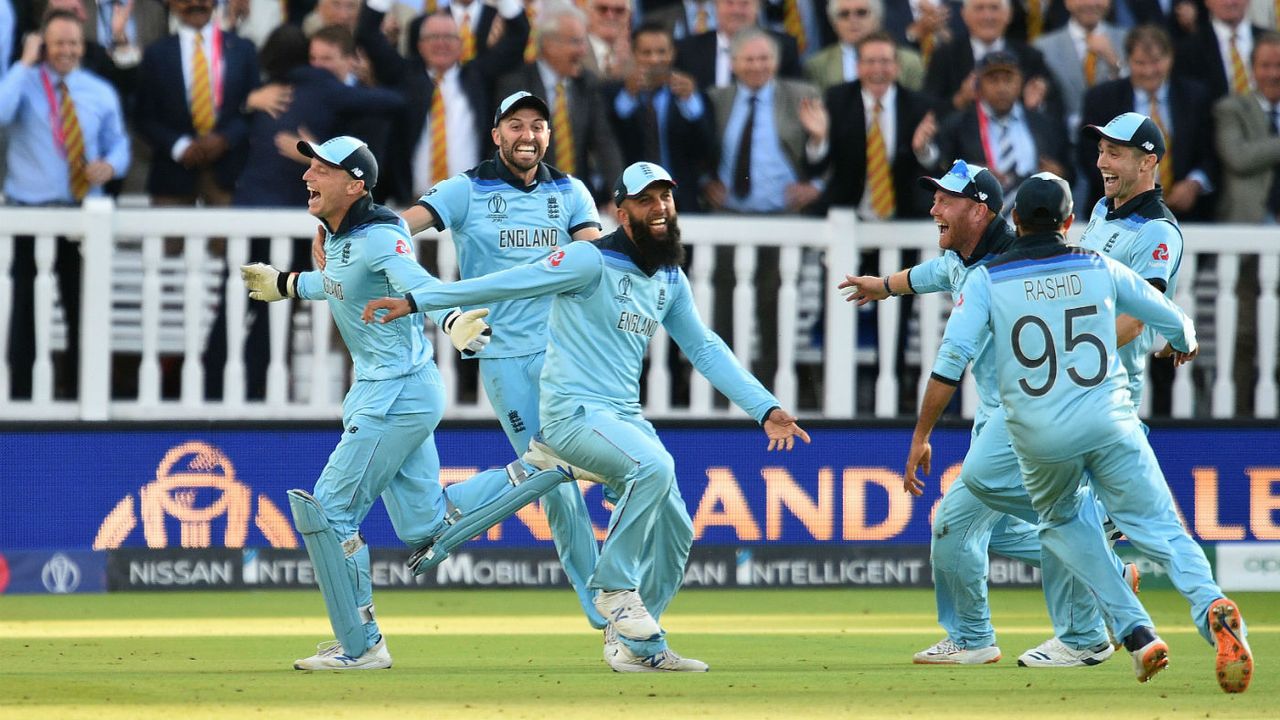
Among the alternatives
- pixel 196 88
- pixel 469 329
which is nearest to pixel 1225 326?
pixel 469 329

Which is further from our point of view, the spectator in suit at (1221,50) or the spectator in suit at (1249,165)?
the spectator in suit at (1221,50)

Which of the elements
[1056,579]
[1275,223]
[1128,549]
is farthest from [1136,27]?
[1056,579]

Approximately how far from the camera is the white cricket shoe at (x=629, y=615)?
8.81m

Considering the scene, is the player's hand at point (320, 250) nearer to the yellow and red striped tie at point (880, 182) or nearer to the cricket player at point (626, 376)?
the cricket player at point (626, 376)

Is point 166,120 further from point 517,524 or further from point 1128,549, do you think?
point 1128,549

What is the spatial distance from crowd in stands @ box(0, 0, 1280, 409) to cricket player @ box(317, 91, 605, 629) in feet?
9.74

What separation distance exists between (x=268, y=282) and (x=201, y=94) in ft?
13.7

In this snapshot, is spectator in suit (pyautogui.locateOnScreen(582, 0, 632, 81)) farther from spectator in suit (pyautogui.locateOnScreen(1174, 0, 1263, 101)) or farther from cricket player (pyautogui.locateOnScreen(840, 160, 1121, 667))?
cricket player (pyautogui.locateOnScreen(840, 160, 1121, 667))

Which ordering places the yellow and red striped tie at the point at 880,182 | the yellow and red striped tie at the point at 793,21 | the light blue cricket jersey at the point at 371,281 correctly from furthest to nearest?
the yellow and red striped tie at the point at 793,21
the yellow and red striped tie at the point at 880,182
the light blue cricket jersey at the point at 371,281

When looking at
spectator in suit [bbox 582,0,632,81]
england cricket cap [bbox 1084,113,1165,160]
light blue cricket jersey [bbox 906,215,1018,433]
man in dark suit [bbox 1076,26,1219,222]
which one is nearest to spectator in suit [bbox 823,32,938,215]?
man in dark suit [bbox 1076,26,1219,222]

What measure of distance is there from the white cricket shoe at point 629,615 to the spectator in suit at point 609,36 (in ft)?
18.7

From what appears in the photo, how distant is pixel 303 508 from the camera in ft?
29.6

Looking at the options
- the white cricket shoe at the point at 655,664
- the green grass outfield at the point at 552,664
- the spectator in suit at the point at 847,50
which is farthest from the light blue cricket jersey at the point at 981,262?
the spectator in suit at the point at 847,50

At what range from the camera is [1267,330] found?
13.8 meters
